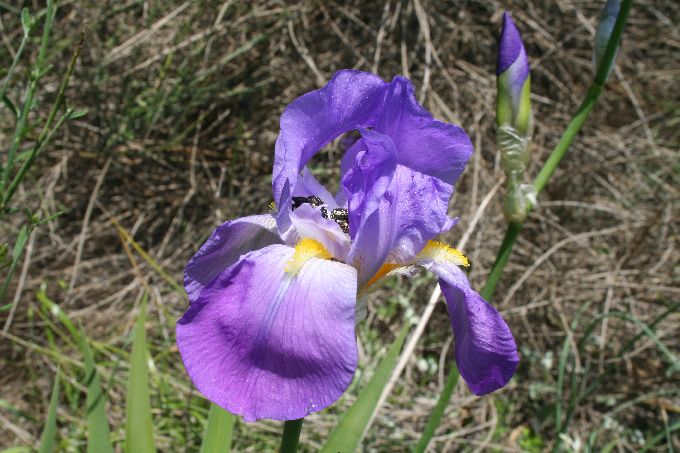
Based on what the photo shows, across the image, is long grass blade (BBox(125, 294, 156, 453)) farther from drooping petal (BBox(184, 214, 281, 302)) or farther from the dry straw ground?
the dry straw ground

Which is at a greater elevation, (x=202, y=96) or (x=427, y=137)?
(x=427, y=137)

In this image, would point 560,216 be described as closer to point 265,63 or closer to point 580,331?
point 580,331

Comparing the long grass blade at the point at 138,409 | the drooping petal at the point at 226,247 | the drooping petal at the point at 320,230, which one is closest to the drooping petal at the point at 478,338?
the drooping petal at the point at 320,230

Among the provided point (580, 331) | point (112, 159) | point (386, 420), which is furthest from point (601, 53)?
point (112, 159)

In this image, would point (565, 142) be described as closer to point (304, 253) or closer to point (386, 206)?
point (386, 206)

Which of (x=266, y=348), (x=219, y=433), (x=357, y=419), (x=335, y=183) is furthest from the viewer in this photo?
(x=335, y=183)

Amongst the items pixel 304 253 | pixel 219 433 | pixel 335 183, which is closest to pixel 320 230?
pixel 304 253
